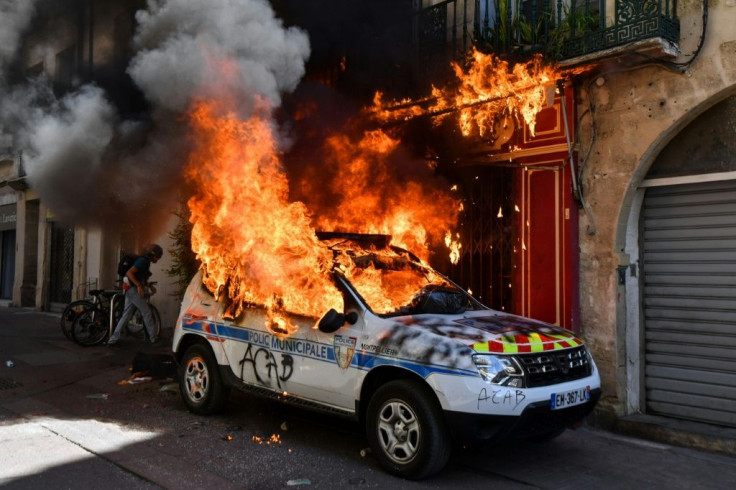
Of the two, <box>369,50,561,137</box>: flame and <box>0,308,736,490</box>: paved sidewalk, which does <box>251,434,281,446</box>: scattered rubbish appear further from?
<box>369,50,561,137</box>: flame

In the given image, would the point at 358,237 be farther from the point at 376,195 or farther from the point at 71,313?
the point at 71,313

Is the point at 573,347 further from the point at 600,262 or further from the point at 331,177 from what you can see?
the point at 331,177

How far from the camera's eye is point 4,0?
775 cm

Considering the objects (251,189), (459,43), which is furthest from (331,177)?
(459,43)

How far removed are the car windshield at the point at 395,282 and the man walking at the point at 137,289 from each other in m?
5.89

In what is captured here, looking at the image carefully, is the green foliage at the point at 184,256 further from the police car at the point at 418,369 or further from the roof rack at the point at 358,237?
the roof rack at the point at 358,237

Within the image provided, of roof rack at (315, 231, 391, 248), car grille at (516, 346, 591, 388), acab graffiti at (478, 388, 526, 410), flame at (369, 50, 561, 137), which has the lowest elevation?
acab graffiti at (478, 388, 526, 410)

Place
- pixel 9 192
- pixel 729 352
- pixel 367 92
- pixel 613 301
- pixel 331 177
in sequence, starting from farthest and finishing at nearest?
pixel 9 192
pixel 367 92
pixel 331 177
pixel 613 301
pixel 729 352

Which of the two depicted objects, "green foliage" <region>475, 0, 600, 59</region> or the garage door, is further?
"green foliage" <region>475, 0, 600, 59</region>

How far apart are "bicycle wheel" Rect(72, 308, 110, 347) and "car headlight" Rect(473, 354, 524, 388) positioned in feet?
28.9

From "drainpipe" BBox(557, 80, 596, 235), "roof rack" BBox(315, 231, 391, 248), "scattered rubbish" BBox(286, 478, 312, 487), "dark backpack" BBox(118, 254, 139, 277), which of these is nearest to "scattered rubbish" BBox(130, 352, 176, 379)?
"dark backpack" BBox(118, 254, 139, 277)

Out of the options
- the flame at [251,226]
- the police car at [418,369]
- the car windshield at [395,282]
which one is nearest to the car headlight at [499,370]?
the police car at [418,369]

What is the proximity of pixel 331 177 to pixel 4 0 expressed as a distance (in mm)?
4723

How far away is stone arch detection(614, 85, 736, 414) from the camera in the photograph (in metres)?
7.12
